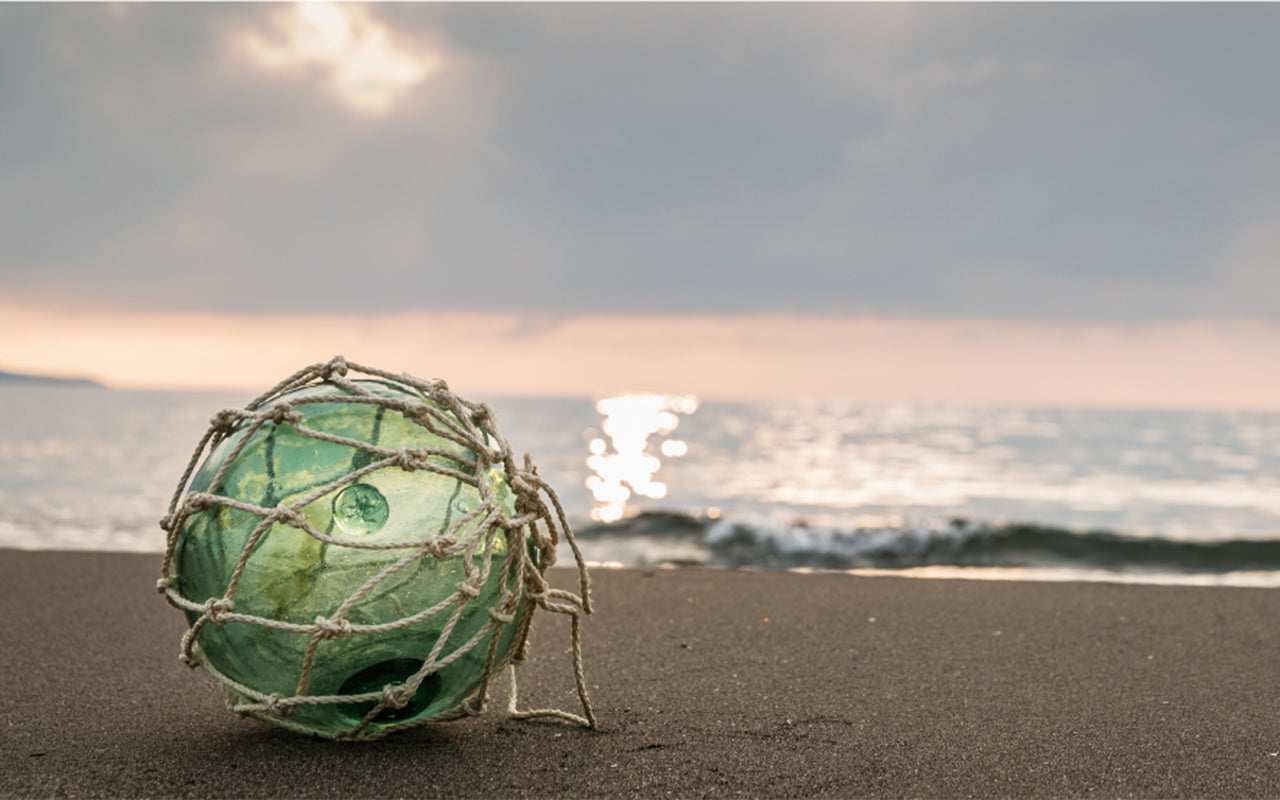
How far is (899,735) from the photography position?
322 centimetres

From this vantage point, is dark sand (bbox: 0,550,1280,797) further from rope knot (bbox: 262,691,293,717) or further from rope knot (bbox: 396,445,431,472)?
rope knot (bbox: 396,445,431,472)

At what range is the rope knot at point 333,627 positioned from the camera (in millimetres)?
2500

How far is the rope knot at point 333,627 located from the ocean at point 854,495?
5534 millimetres

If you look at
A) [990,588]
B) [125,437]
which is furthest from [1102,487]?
[125,437]

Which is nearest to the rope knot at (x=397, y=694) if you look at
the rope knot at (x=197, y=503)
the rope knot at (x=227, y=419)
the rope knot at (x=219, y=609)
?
the rope knot at (x=219, y=609)

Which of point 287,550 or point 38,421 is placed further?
point 38,421

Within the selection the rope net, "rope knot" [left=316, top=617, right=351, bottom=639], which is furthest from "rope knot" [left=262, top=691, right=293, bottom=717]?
"rope knot" [left=316, top=617, right=351, bottom=639]

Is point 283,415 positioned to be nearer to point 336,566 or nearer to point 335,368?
point 335,368

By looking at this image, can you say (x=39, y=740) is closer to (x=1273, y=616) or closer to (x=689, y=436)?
(x=1273, y=616)

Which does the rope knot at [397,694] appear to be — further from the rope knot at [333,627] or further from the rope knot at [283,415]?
the rope knot at [283,415]

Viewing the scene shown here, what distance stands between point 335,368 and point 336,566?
0.61m

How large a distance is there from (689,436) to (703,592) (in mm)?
31369

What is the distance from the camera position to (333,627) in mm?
2498

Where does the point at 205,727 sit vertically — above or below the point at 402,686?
below
